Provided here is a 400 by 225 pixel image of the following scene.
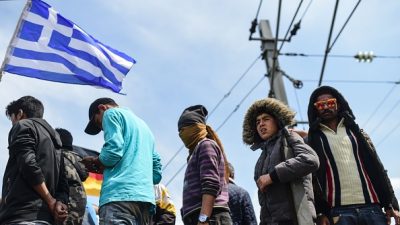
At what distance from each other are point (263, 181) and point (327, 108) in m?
1.00

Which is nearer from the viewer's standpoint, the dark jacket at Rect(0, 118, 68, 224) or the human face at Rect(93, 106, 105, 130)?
the dark jacket at Rect(0, 118, 68, 224)

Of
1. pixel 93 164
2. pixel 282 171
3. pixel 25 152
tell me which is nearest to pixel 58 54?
pixel 93 164

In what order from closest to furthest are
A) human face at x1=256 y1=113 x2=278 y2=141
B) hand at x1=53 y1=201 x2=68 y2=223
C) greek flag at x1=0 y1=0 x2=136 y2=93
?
hand at x1=53 y1=201 x2=68 y2=223 < human face at x1=256 y1=113 x2=278 y2=141 < greek flag at x1=0 y1=0 x2=136 y2=93

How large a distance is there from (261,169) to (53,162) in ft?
4.97

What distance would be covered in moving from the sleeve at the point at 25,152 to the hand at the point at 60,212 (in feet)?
0.69

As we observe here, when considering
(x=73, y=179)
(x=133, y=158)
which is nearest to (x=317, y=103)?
(x=133, y=158)

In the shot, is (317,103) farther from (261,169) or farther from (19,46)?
(19,46)

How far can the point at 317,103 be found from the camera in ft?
15.4

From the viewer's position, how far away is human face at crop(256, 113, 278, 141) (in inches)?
174

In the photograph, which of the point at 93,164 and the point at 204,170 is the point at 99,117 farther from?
the point at 204,170

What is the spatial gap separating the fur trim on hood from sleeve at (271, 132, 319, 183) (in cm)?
35

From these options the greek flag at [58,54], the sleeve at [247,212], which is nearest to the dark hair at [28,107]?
the greek flag at [58,54]

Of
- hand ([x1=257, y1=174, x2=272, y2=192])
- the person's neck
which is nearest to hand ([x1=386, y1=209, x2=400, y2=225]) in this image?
the person's neck

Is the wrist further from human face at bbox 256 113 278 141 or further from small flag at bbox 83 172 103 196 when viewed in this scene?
small flag at bbox 83 172 103 196
